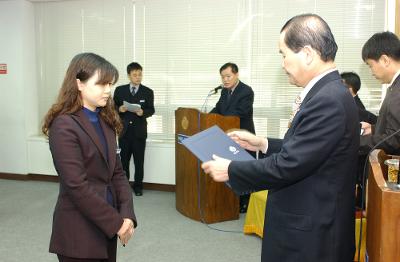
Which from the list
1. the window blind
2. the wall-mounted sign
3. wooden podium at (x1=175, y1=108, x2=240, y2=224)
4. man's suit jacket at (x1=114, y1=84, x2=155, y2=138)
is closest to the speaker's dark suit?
man's suit jacket at (x1=114, y1=84, x2=155, y2=138)

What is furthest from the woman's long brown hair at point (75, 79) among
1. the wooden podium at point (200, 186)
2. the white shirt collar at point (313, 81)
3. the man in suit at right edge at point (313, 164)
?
the wooden podium at point (200, 186)

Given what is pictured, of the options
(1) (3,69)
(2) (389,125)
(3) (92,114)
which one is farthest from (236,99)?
(1) (3,69)

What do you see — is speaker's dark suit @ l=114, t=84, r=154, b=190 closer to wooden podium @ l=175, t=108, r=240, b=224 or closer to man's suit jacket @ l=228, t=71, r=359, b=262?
wooden podium @ l=175, t=108, r=240, b=224

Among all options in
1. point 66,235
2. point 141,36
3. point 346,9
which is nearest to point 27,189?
point 141,36

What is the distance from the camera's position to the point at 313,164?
1260mm

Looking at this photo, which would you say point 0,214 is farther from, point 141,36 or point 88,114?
point 88,114

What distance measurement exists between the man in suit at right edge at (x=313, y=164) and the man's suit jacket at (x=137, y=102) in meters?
3.73

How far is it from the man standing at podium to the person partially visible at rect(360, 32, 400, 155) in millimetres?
1914

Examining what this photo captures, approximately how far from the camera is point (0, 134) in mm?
5965

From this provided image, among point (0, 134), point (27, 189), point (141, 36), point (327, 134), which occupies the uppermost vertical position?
point (141, 36)

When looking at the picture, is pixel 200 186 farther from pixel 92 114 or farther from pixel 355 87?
pixel 92 114

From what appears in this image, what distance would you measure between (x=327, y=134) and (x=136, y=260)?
7.67 feet

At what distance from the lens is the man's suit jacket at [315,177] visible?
Result: 1.25 meters

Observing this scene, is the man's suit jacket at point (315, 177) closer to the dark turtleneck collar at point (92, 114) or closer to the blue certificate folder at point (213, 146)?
the blue certificate folder at point (213, 146)
